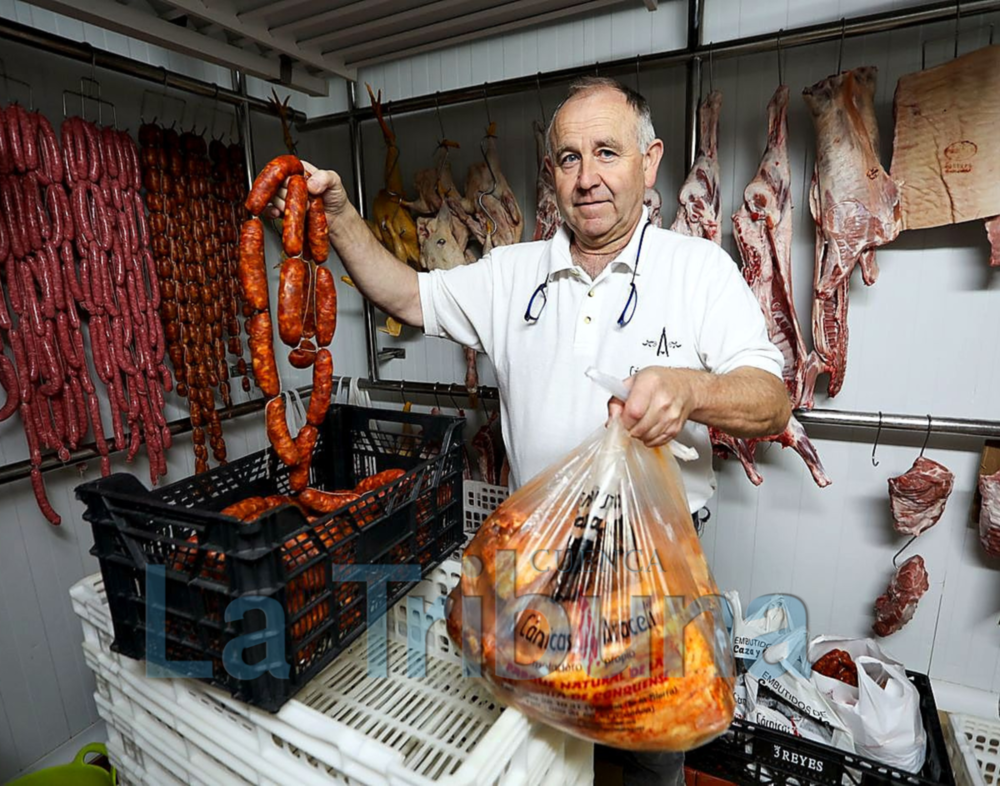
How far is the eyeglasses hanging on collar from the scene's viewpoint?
1.44 m

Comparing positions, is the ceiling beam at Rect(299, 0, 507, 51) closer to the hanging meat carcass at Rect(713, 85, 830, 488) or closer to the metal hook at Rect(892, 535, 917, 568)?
the hanging meat carcass at Rect(713, 85, 830, 488)

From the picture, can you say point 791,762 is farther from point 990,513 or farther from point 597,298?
point 597,298

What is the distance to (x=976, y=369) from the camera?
6.64ft

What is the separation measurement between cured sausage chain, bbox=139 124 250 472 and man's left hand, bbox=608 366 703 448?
6.68 ft

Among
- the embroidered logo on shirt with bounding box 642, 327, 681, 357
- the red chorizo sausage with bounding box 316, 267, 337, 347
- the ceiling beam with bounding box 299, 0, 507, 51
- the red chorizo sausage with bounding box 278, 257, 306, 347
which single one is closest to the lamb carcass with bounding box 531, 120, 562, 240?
the ceiling beam with bounding box 299, 0, 507, 51

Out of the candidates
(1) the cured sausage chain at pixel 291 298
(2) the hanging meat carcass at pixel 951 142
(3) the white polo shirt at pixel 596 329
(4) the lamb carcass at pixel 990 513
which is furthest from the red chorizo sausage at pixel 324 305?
(4) the lamb carcass at pixel 990 513

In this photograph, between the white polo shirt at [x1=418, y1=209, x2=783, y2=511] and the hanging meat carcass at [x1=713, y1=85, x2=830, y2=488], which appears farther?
the hanging meat carcass at [x1=713, y1=85, x2=830, y2=488]

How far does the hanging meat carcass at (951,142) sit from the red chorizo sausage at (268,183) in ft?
6.28

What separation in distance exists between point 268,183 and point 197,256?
1.50 meters

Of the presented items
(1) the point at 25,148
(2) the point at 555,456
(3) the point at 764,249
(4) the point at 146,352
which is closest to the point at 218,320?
(4) the point at 146,352

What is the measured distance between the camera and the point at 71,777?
157 centimetres

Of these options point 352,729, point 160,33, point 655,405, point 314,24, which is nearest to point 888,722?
point 655,405

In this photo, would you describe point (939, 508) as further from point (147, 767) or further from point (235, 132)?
point (235, 132)

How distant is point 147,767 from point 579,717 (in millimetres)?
916
